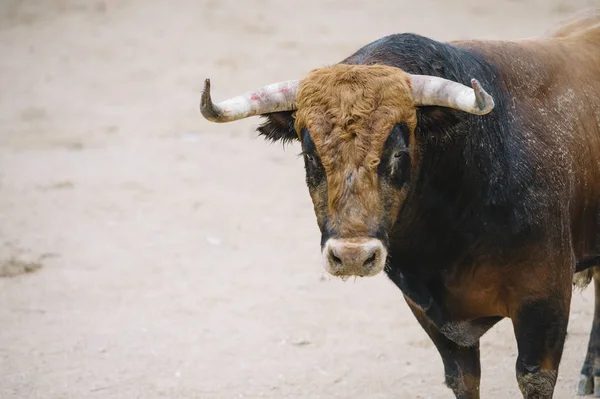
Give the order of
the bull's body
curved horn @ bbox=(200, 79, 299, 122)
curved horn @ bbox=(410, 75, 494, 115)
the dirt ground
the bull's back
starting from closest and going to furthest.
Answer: curved horn @ bbox=(410, 75, 494, 115)
curved horn @ bbox=(200, 79, 299, 122)
the bull's body
the bull's back
the dirt ground

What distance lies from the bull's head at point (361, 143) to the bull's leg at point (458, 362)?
4.12 feet

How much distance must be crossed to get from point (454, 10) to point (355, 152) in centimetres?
1252

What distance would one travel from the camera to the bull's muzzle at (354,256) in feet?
13.3

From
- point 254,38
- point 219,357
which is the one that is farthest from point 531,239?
point 254,38

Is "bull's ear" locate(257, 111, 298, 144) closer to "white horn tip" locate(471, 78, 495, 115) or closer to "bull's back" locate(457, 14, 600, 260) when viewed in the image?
"white horn tip" locate(471, 78, 495, 115)

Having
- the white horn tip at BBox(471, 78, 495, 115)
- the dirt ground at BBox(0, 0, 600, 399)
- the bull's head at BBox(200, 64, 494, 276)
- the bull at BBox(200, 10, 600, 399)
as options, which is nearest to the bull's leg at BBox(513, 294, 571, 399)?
the bull at BBox(200, 10, 600, 399)

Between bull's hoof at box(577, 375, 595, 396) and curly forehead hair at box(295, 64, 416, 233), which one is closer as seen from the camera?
curly forehead hair at box(295, 64, 416, 233)

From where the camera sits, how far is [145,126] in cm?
1183

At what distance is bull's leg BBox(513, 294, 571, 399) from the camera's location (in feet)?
15.5

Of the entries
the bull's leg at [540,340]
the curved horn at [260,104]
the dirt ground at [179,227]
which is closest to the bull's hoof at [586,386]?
the dirt ground at [179,227]

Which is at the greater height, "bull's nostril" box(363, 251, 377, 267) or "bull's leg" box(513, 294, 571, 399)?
"bull's nostril" box(363, 251, 377, 267)

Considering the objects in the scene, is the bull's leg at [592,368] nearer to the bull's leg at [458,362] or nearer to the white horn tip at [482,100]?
the bull's leg at [458,362]

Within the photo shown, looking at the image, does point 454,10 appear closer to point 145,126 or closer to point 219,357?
point 145,126

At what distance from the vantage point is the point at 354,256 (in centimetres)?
404
